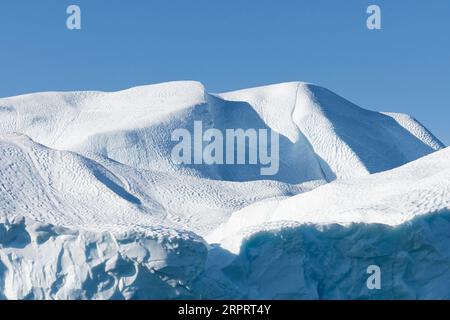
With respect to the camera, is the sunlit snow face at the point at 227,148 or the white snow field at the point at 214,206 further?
the sunlit snow face at the point at 227,148

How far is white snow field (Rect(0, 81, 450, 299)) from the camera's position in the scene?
12953 mm

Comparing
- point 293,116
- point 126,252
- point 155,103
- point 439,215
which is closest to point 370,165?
point 293,116

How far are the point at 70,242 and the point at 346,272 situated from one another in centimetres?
496

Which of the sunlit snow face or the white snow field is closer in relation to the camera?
the white snow field

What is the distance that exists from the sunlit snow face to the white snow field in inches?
12.5

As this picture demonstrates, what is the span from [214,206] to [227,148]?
7432mm

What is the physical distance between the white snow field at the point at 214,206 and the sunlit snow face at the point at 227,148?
32 cm

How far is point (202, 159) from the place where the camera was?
2791 cm

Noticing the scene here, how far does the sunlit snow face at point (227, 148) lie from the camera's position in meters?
28.1

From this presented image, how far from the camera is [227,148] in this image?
29.4m

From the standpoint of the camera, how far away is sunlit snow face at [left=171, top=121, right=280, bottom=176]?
28.1 meters
